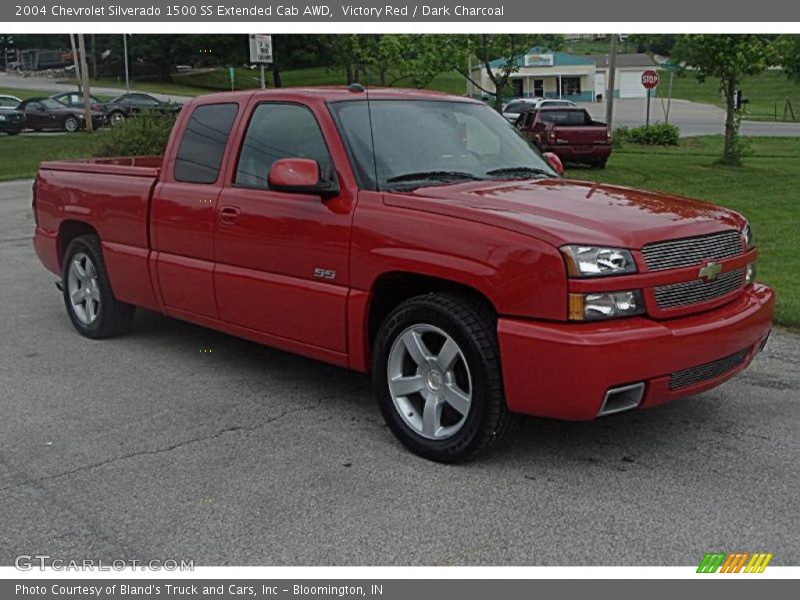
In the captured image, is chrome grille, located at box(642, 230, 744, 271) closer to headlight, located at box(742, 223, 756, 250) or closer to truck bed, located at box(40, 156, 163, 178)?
headlight, located at box(742, 223, 756, 250)

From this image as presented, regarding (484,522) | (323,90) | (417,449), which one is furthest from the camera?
(323,90)

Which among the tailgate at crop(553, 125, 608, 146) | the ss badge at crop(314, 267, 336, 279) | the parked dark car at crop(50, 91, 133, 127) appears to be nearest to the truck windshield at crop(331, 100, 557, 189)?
the ss badge at crop(314, 267, 336, 279)

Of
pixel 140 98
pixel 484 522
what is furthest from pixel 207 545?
pixel 140 98

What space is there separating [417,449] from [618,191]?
1.81 m

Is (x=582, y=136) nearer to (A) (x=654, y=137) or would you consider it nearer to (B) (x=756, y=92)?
(A) (x=654, y=137)

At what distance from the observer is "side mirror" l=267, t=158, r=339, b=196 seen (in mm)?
5008

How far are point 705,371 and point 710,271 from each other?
0.48 m

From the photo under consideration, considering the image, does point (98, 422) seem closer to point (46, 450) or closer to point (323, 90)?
point (46, 450)

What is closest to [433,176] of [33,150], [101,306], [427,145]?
[427,145]

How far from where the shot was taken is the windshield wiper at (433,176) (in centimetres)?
516

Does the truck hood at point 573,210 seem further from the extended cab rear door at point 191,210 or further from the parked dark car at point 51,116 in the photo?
the parked dark car at point 51,116

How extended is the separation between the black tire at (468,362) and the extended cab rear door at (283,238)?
503 mm

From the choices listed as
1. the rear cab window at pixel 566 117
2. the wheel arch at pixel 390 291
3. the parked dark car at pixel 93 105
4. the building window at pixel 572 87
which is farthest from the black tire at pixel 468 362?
the building window at pixel 572 87

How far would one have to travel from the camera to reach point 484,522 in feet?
13.2
